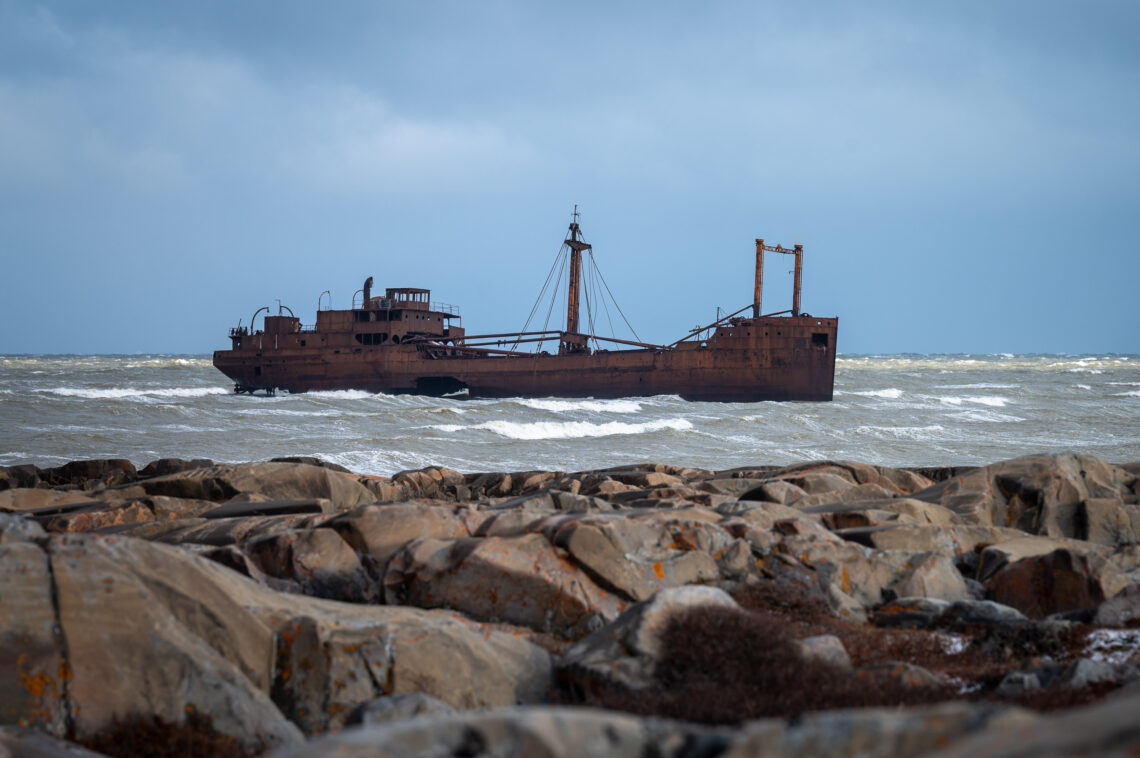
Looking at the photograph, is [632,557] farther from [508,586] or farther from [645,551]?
[508,586]

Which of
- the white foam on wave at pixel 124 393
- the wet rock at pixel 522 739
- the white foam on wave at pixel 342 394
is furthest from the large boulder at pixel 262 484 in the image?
the white foam on wave at pixel 342 394

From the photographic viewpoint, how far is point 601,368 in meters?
47.0

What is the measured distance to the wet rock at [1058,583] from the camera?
21.7 ft

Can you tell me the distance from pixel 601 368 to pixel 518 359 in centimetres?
455

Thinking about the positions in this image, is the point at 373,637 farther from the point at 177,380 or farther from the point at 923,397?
the point at 177,380

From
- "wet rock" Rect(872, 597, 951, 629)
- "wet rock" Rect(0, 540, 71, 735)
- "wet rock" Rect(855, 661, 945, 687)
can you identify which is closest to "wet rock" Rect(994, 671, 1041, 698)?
"wet rock" Rect(855, 661, 945, 687)

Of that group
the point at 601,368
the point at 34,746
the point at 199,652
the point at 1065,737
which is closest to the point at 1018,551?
the point at 199,652

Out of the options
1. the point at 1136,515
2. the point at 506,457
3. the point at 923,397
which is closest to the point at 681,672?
the point at 1136,515

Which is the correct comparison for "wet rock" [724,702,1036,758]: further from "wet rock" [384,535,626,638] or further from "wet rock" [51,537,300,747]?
"wet rock" [384,535,626,638]

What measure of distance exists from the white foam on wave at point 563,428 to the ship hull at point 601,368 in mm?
13806

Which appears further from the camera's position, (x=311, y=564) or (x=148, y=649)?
(x=311, y=564)

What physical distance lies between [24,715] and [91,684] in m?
0.28

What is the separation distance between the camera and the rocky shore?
2133 mm

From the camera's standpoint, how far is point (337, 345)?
163 feet
